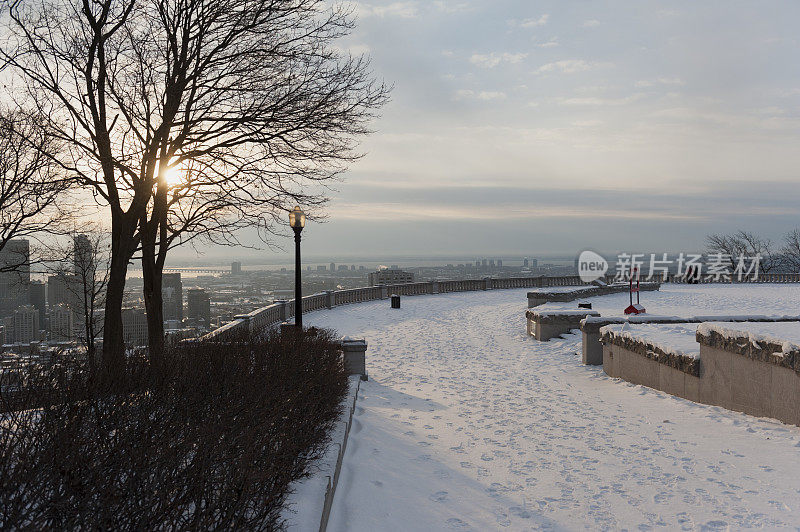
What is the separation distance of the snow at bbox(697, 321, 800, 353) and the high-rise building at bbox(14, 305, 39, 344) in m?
27.7

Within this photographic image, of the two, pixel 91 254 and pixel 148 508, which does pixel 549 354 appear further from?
pixel 91 254

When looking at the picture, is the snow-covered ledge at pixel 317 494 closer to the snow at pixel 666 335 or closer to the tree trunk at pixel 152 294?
the snow at pixel 666 335

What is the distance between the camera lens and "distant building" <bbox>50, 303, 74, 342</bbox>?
84.1ft

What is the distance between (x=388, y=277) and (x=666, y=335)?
34.7 meters

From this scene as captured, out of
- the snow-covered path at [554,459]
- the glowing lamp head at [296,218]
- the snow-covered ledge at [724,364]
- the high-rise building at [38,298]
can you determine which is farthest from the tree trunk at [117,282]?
the high-rise building at [38,298]

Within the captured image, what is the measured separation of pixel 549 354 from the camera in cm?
1603

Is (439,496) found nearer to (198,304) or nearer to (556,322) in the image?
(556,322)

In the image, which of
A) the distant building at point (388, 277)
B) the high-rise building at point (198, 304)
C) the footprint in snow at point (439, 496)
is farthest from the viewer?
the distant building at point (388, 277)

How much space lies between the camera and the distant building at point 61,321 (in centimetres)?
2562

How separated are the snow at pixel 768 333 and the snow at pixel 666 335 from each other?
85 centimetres

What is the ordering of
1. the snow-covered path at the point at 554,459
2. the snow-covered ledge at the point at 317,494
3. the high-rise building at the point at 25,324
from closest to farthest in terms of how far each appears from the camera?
1. the snow-covered ledge at the point at 317,494
2. the snow-covered path at the point at 554,459
3. the high-rise building at the point at 25,324

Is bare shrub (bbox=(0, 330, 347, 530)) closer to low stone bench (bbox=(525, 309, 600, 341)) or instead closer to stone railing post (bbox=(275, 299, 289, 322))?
low stone bench (bbox=(525, 309, 600, 341))

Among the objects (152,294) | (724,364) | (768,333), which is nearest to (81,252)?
(152,294)

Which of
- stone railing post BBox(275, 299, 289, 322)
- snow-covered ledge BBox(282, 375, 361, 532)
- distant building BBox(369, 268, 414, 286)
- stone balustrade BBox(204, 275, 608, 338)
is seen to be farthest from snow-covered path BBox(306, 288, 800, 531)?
distant building BBox(369, 268, 414, 286)
